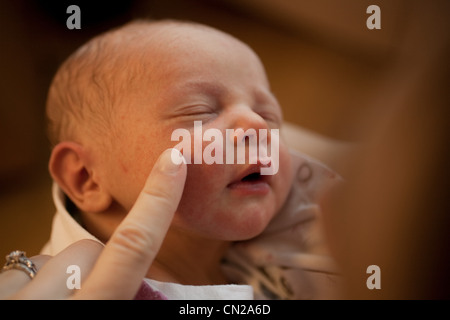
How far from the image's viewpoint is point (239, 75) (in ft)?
2.45

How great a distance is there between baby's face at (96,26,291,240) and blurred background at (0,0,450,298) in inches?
9.8

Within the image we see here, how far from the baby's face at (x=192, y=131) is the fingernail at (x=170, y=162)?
0.05 m

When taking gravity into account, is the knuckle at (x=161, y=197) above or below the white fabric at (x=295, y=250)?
above

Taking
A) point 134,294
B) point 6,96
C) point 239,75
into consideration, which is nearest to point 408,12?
point 239,75

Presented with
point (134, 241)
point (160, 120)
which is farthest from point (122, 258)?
point (160, 120)

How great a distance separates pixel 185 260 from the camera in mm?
787

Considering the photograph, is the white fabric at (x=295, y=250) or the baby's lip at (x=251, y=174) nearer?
the baby's lip at (x=251, y=174)

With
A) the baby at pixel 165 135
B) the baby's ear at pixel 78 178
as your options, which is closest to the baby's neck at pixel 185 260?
the baby at pixel 165 135

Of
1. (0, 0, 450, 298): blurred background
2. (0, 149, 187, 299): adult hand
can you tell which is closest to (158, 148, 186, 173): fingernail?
(0, 149, 187, 299): adult hand

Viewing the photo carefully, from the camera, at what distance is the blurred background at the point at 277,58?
82 centimetres

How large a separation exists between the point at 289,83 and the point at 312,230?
0.54 meters

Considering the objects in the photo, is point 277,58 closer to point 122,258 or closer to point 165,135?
point 165,135

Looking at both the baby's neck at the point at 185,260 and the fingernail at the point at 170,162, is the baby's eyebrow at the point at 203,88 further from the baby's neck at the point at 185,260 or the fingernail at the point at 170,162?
the baby's neck at the point at 185,260
